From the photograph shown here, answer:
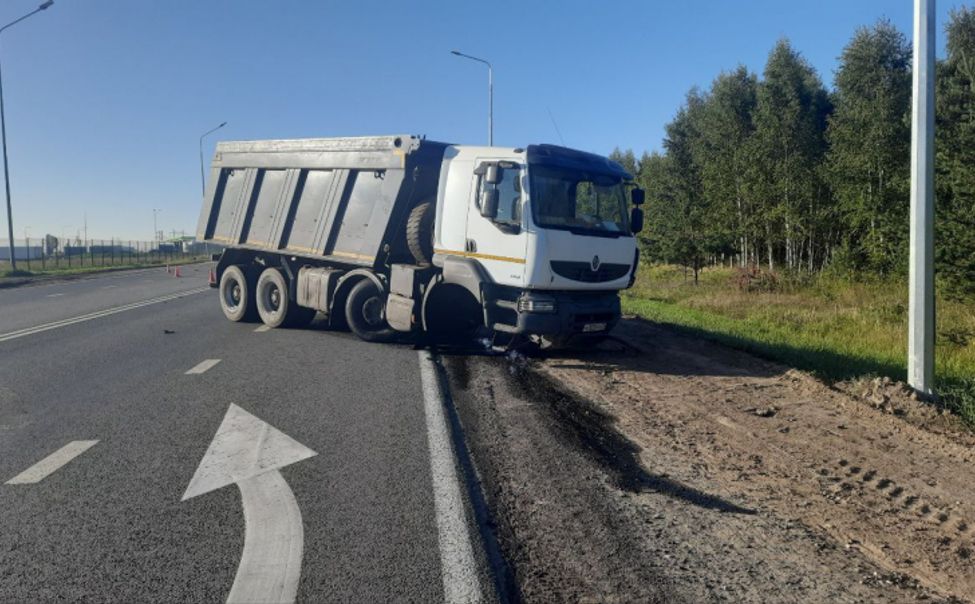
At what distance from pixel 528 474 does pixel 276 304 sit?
9.77 metres

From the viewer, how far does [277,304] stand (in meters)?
13.4

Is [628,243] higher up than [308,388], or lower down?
higher up

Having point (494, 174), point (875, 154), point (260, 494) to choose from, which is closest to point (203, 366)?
point (494, 174)

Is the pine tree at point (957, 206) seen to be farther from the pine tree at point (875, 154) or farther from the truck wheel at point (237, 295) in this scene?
the truck wheel at point (237, 295)

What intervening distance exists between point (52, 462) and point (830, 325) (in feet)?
47.4

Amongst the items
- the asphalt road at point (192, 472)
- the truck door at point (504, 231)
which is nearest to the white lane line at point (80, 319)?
the asphalt road at point (192, 472)

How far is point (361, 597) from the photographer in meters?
3.12

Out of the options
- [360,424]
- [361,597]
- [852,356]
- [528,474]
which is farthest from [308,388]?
[852,356]

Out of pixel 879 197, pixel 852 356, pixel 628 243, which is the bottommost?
pixel 852 356

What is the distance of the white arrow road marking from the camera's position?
326 cm

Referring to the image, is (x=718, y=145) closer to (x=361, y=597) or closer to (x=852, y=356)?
(x=852, y=356)

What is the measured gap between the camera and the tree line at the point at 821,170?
20.1 metres

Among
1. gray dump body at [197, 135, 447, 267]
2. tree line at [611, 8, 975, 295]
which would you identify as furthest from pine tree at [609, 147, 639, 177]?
gray dump body at [197, 135, 447, 267]

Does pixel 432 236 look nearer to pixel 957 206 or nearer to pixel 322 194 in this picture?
pixel 322 194
